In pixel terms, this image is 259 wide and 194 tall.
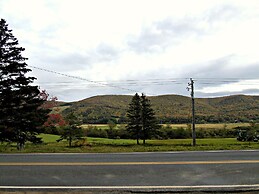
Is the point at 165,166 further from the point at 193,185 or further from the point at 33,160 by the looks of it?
the point at 33,160

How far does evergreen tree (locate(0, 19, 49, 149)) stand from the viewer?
26188 millimetres

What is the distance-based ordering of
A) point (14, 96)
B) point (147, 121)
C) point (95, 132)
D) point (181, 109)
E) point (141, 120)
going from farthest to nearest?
point (181, 109), point (141, 120), point (147, 121), point (95, 132), point (14, 96)

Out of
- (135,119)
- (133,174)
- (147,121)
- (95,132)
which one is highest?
(135,119)

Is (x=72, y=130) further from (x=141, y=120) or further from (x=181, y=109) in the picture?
(x=181, y=109)

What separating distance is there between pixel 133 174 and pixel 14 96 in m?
22.3

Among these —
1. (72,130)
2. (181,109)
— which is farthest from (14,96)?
(181,109)

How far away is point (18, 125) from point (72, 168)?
69.2ft

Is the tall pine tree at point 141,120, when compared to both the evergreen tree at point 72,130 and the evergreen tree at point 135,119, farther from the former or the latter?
the evergreen tree at point 72,130

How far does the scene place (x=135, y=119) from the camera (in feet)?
149

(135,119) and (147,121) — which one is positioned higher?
(135,119)

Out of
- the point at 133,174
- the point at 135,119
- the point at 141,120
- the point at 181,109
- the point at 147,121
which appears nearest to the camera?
the point at 133,174

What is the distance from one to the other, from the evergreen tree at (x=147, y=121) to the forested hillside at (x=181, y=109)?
4908 millimetres

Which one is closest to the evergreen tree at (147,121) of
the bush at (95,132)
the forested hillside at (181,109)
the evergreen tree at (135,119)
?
the evergreen tree at (135,119)

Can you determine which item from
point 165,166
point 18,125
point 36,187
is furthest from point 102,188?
point 18,125
